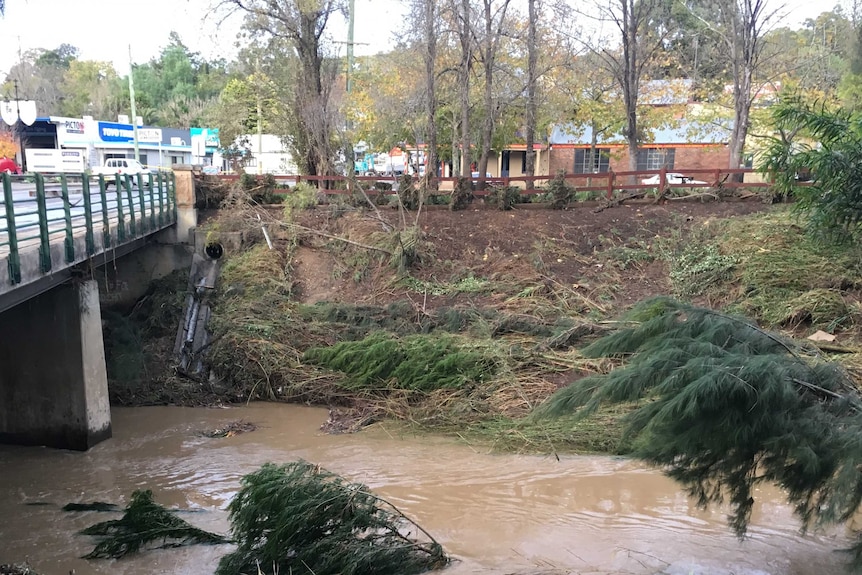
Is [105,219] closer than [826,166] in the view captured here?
No

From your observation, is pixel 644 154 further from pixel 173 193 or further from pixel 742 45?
pixel 173 193

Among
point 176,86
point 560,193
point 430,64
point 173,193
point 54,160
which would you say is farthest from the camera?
point 176,86

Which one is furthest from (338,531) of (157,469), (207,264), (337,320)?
(207,264)

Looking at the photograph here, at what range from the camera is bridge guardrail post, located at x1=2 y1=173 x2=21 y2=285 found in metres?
7.84

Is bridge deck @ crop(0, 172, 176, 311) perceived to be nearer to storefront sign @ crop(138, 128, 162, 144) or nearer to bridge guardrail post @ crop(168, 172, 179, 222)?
bridge guardrail post @ crop(168, 172, 179, 222)

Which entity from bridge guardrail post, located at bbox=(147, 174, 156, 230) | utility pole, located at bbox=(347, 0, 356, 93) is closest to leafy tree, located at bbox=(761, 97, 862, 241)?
bridge guardrail post, located at bbox=(147, 174, 156, 230)

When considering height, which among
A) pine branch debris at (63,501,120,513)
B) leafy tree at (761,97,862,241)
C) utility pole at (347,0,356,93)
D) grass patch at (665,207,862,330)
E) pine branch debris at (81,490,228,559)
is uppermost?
utility pole at (347,0,356,93)

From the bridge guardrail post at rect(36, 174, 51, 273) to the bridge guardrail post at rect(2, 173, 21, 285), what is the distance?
81cm

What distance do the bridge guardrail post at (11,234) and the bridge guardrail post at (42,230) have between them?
2.65ft

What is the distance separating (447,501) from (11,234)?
645cm

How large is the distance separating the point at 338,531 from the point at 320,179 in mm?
16279

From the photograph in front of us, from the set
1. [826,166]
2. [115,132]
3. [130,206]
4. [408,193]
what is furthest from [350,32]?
[115,132]

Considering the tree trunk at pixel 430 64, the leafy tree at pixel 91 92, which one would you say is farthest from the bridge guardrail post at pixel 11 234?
the leafy tree at pixel 91 92

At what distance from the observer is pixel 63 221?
1039cm
